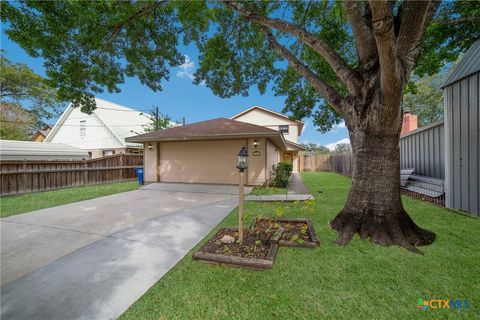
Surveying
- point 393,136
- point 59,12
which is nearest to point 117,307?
point 393,136

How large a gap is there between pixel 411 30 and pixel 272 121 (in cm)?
1602

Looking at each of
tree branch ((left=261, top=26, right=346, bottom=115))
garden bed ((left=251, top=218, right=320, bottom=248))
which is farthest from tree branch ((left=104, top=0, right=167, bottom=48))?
garden bed ((left=251, top=218, right=320, bottom=248))

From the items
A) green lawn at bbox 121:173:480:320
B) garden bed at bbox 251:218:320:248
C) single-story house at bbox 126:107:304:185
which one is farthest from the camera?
single-story house at bbox 126:107:304:185

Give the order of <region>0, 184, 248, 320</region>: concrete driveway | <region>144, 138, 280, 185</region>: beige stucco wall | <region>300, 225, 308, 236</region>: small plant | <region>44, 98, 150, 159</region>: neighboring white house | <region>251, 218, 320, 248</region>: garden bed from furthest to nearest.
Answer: <region>44, 98, 150, 159</region>: neighboring white house → <region>144, 138, 280, 185</region>: beige stucco wall → <region>300, 225, 308, 236</region>: small plant → <region>251, 218, 320, 248</region>: garden bed → <region>0, 184, 248, 320</region>: concrete driveway

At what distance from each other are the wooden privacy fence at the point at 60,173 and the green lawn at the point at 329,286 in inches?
373

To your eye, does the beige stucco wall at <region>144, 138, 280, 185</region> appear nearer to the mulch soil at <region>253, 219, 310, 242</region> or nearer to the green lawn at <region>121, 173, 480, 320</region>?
the mulch soil at <region>253, 219, 310, 242</region>

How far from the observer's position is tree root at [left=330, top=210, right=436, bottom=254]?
307 cm

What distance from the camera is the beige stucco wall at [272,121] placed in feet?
60.1

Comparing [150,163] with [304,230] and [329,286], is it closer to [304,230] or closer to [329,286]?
[304,230]

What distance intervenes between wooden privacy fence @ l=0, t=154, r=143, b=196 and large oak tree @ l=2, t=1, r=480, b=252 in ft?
15.6

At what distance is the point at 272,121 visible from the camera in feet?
61.3

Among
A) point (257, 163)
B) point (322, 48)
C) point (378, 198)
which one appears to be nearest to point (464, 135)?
point (378, 198)

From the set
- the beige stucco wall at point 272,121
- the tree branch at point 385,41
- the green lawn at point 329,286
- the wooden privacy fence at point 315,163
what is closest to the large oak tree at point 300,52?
the tree branch at point 385,41

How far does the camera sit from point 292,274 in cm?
237
